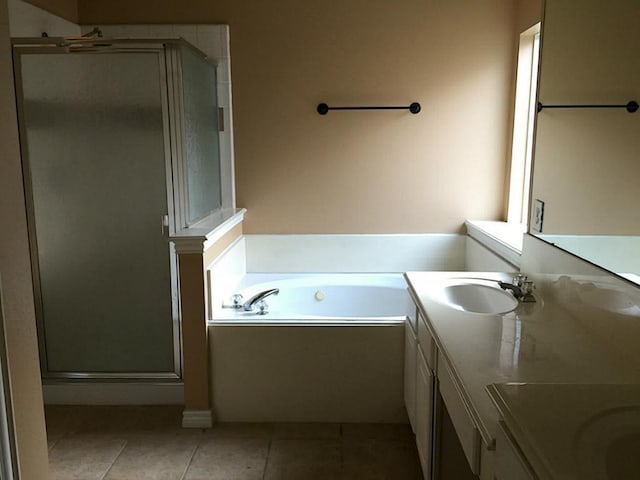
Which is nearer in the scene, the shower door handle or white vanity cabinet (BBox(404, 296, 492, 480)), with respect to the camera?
white vanity cabinet (BBox(404, 296, 492, 480))

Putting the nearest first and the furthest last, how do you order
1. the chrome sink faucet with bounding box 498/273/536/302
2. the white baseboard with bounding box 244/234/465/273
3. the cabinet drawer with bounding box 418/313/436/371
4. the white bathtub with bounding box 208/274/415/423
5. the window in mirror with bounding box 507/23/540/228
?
the cabinet drawer with bounding box 418/313/436/371
the chrome sink faucet with bounding box 498/273/536/302
the white bathtub with bounding box 208/274/415/423
the window in mirror with bounding box 507/23/540/228
the white baseboard with bounding box 244/234/465/273

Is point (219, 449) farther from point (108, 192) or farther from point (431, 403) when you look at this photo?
point (108, 192)

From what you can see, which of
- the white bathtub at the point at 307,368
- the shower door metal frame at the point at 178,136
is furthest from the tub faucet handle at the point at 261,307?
the shower door metal frame at the point at 178,136

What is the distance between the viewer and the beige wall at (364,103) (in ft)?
11.0

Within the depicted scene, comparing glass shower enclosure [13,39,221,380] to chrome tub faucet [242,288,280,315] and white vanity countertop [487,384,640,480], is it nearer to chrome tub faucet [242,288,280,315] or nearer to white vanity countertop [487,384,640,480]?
chrome tub faucet [242,288,280,315]

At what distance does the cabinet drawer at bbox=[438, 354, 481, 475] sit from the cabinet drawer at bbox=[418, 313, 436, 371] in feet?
0.30

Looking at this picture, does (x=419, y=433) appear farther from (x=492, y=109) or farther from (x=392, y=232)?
(x=492, y=109)

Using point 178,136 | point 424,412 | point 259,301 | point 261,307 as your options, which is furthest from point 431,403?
point 178,136

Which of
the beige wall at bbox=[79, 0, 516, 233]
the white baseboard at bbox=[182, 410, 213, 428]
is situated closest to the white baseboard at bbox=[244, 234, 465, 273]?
the beige wall at bbox=[79, 0, 516, 233]

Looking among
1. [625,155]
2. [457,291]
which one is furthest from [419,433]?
[625,155]

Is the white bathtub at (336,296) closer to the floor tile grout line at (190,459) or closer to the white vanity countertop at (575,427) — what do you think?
the floor tile grout line at (190,459)

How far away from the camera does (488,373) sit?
135 cm

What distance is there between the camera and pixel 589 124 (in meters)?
1.83

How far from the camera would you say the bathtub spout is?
2.92 metres
